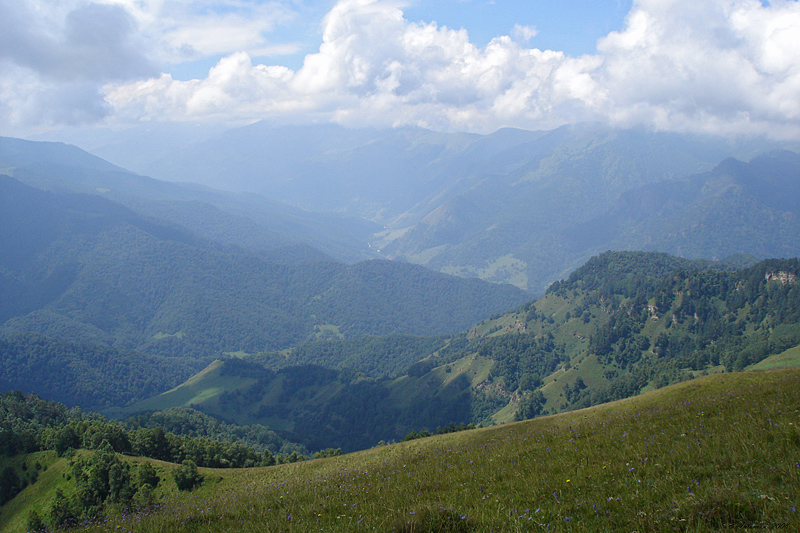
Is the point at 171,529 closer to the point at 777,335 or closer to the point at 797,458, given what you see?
the point at 797,458

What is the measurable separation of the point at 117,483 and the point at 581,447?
46877 millimetres

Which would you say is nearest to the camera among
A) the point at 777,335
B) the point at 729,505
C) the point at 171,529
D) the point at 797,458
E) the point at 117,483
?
the point at 729,505

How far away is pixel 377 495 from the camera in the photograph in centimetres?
1280

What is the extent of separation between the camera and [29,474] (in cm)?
6197

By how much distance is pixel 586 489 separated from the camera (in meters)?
10.8

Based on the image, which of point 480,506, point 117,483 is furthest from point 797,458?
point 117,483

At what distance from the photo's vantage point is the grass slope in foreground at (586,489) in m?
8.21

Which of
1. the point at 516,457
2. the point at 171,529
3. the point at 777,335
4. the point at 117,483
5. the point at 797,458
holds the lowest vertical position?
the point at 777,335

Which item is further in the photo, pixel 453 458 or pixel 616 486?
pixel 453 458

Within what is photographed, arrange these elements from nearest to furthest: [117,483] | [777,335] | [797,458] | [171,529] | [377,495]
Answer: [797,458]
[171,529]
[377,495]
[117,483]
[777,335]

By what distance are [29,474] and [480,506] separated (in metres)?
77.3

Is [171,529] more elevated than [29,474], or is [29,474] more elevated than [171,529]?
[171,529]

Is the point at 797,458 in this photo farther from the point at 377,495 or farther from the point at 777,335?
the point at 777,335

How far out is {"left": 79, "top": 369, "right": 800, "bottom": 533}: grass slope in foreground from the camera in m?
8.21
